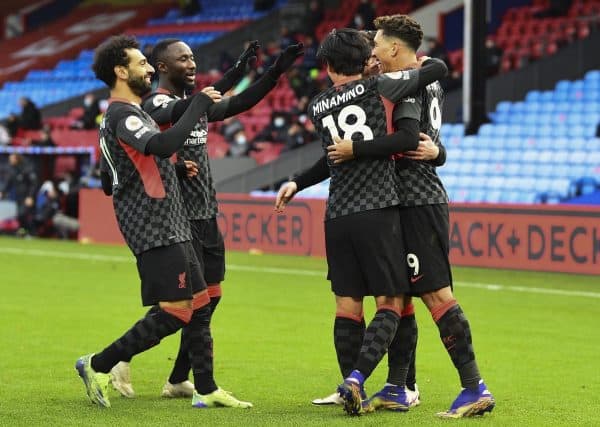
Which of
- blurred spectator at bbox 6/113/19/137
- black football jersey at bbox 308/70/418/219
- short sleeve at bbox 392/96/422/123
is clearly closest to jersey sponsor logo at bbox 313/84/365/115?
black football jersey at bbox 308/70/418/219

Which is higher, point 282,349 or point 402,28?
point 402,28

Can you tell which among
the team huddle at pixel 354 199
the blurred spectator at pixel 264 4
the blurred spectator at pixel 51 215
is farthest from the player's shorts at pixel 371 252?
the blurred spectator at pixel 264 4

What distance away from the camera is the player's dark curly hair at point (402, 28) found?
6.82 metres

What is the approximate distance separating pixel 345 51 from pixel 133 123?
1.21 meters

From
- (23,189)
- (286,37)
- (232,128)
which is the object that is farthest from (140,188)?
(286,37)

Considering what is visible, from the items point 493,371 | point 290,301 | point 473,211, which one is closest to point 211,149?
point 473,211

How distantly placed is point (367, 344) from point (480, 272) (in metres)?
10.5

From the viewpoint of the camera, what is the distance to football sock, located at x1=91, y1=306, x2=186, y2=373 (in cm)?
689

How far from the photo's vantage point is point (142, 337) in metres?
6.91

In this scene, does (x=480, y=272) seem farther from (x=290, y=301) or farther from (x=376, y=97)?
(x=376, y=97)

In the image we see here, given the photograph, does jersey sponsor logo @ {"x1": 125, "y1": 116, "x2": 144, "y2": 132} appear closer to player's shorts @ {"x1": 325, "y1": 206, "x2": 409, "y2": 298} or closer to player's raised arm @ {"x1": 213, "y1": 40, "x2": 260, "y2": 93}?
player's raised arm @ {"x1": 213, "y1": 40, "x2": 260, "y2": 93}

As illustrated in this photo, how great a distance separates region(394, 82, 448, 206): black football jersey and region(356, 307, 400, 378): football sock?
64 cm

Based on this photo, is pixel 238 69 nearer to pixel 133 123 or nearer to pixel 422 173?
pixel 133 123

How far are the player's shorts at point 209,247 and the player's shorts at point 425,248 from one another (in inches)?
52.0
